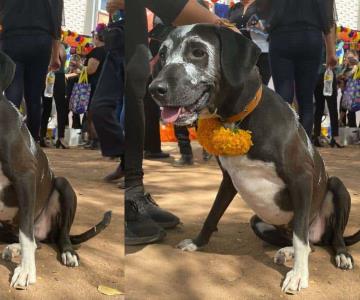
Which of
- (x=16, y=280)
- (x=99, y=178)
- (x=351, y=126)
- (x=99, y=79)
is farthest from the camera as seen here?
(x=351, y=126)

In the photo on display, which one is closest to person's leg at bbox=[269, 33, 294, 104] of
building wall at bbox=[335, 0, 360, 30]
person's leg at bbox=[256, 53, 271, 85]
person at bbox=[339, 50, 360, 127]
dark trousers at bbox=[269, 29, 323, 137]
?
dark trousers at bbox=[269, 29, 323, 137]

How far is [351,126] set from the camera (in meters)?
7.40

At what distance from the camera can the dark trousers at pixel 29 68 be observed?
218 centimetres

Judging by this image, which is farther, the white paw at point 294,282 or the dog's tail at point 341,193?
the dog's tail at point 341,193

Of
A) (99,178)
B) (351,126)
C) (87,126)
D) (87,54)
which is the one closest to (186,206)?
(99,178)

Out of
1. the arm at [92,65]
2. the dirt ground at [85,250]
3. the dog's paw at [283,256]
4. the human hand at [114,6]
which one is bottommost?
the dirt ground at [85,250]

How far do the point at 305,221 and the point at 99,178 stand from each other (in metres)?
1.43

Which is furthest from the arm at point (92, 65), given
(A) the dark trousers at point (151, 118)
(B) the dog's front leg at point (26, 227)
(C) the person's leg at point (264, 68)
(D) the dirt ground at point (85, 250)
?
(C) the person's leg at point (264, 68)

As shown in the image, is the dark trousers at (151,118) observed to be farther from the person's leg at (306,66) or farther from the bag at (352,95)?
the bag at (352,95)

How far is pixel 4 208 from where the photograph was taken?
1951 millimetres

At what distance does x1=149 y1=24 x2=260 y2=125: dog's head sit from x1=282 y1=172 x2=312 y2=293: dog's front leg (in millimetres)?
458

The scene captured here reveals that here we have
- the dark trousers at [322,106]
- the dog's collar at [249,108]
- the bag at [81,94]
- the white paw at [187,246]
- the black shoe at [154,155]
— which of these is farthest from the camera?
the dark trousers at [322,106]

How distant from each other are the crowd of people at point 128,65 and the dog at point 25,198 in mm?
315

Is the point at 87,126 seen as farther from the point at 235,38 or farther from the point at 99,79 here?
the point at 235,38
